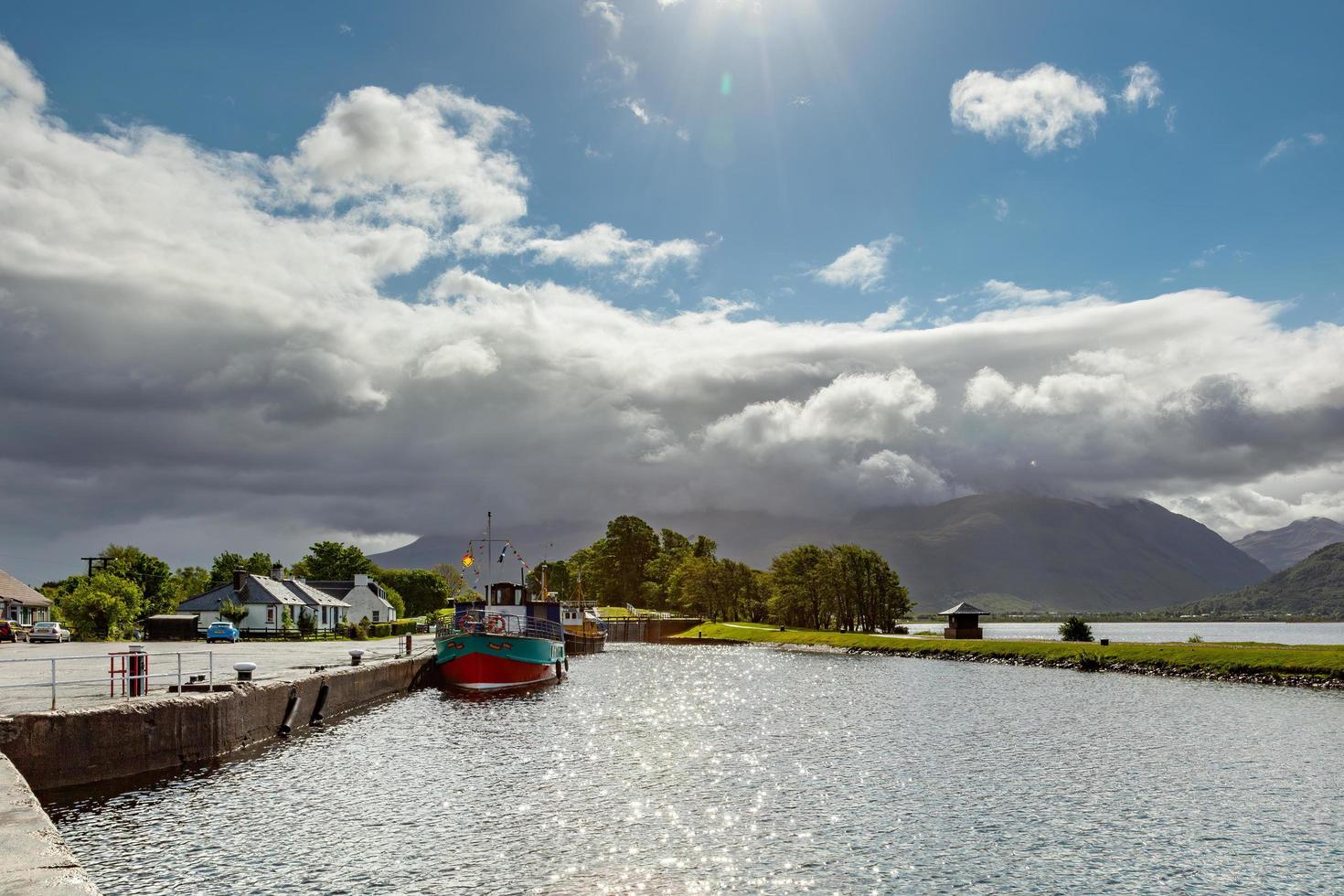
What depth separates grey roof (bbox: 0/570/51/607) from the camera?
118925 millimetres

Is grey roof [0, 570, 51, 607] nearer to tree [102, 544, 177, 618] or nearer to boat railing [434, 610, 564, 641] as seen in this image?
tree [102, 544, 177, 618]

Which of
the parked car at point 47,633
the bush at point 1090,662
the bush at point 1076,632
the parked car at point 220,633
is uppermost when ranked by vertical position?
the parked car at point 47,633

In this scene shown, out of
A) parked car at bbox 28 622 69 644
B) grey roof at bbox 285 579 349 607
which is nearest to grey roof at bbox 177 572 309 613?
grey roof at bbox 285 579 349 607

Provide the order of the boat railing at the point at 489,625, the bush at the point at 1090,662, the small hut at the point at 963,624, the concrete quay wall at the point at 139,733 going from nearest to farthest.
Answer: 1. the concrete quay wall at the point at 139,733
2. the boat railing at the point at 489,625
3. the bush at the point at 1090,662
4. the small hut at the point at 963,624

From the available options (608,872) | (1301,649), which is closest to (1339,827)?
(608,872)

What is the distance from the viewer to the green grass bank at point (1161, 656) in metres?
73.1

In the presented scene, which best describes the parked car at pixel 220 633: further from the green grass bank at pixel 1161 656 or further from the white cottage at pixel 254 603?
the green grass bank at pixel 1161 656

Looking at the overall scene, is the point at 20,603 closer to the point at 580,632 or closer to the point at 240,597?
the point at 240,597

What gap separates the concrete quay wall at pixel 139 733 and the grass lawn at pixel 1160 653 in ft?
237

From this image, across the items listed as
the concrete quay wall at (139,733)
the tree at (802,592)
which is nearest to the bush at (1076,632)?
the tree at (802,592)

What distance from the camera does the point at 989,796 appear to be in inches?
1276

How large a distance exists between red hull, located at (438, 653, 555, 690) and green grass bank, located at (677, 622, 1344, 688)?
54167 mm

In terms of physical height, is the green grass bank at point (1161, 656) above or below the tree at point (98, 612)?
below

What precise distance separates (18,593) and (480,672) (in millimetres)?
84935
